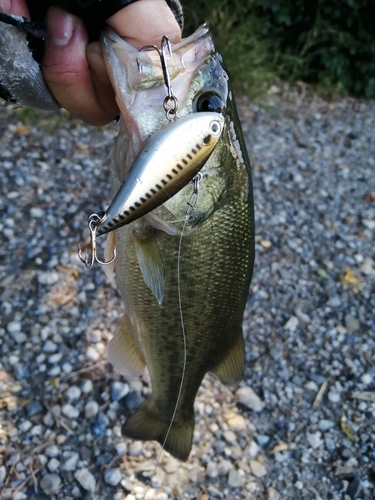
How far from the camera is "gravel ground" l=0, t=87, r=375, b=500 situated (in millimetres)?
2422

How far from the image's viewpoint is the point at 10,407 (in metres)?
2.49

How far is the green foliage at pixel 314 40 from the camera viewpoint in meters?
5.71

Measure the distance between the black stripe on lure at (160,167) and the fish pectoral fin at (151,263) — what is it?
13.7 inches

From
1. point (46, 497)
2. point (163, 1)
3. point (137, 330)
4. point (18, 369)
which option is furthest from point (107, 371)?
point (163, 1)

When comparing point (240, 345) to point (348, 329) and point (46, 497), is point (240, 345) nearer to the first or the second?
point (46, 497)

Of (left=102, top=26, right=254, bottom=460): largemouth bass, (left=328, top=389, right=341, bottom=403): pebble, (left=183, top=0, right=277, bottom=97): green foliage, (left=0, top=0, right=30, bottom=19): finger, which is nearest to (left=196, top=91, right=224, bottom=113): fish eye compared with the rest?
(left=102, top=26, right=254, bottom=460): largemouth bass

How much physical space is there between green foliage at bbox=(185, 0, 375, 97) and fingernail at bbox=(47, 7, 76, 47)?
4.29 metres

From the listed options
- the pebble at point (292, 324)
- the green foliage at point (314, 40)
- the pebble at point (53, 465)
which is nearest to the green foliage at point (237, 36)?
the green foliage at point (314, 40)

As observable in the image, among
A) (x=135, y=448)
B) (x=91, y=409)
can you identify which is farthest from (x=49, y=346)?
(x=135, y=448)

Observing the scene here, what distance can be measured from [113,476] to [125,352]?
0.69 metres

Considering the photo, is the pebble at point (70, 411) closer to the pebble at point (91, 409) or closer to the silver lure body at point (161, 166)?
the pebble at point (91, 409)

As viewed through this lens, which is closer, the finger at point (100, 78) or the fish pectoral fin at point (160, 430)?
the finger at point (100, 78)

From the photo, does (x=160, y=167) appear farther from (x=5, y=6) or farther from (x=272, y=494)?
(x=272, y=494)

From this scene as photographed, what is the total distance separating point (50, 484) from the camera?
7.48ft
